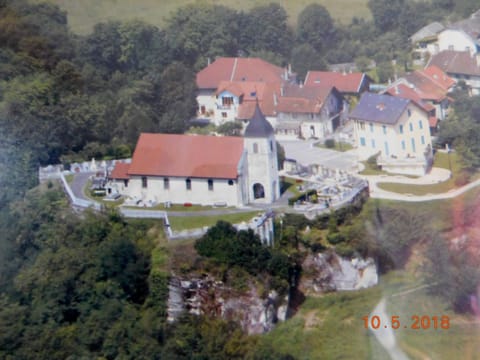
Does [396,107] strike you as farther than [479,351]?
Yes

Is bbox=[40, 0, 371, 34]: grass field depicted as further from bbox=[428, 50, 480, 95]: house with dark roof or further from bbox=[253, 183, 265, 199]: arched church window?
bbox=[253, 183, 265, 199]: arched church window

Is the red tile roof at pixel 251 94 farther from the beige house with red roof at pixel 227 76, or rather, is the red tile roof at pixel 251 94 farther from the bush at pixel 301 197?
the bush at pixel 301 197

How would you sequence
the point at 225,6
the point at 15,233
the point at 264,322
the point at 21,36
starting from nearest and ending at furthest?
the point at 264,322 < the point at 15,233 < the point at 21,36 < the point at 225,6

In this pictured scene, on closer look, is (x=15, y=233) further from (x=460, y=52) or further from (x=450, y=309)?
(x=460, y=52)

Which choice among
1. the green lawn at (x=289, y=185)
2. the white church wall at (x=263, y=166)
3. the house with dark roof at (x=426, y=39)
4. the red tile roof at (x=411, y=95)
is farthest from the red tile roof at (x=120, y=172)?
the house with dark roof at (x=426, y=39)

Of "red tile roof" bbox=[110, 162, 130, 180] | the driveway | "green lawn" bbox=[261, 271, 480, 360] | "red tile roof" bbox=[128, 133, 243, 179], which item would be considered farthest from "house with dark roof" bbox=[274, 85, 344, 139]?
"green lawn" bbox=[261, 271, 480, 360]

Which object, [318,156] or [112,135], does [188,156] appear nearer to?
[318,156]

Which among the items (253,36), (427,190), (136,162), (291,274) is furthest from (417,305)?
(253,36)
